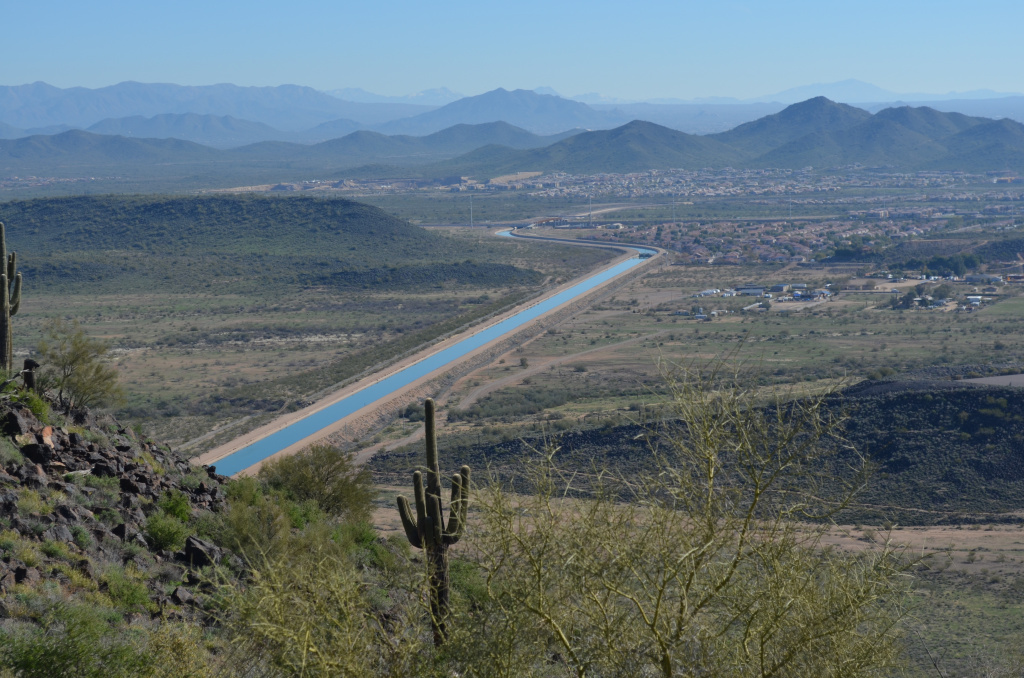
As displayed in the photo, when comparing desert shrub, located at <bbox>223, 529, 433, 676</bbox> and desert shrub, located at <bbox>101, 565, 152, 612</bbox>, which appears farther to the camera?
desert shrub, located at <bbox>101, 565, 152, 612</bbox>

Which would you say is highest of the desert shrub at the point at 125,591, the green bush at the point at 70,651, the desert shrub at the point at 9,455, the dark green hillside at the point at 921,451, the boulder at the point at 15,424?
the boulder at the point at 15,424

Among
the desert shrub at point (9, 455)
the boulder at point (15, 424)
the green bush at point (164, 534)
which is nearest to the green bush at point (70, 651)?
the green bush at point (164, 534)

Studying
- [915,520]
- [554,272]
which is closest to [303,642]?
[915,520]

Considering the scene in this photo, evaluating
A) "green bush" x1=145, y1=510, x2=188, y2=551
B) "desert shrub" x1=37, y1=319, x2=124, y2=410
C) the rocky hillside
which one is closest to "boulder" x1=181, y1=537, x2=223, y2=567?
the rocky hillside

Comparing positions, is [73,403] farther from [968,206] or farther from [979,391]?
[968,206]

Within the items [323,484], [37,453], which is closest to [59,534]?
[37,453]

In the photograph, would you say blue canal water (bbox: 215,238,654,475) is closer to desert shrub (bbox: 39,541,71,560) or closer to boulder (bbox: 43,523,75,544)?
boulder (bbox: 43,523,75,544)

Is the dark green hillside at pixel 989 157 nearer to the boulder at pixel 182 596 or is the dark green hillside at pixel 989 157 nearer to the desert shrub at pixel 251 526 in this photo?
the desert shrub at pixel 251 526
